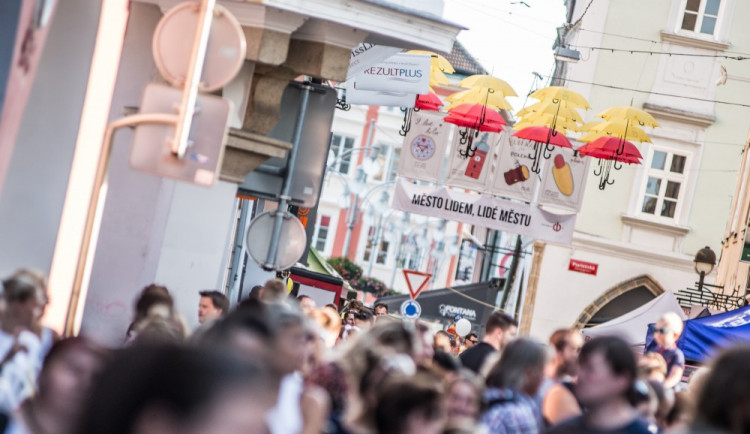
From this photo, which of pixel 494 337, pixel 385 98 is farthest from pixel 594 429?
pixel 385 98

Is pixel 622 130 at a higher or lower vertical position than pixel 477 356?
higher

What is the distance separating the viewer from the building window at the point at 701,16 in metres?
32.1

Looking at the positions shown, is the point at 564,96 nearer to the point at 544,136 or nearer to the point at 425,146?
the point at 544,136

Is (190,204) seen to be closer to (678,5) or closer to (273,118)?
(273,118)

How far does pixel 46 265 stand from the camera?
1043 cm

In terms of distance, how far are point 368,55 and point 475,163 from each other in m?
12.7

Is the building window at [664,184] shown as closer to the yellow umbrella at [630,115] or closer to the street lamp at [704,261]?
the street lamp at [704,261]

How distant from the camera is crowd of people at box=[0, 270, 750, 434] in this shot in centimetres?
228

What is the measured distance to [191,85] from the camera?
7.20 metres

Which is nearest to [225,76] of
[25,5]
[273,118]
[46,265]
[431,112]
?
[25,5]

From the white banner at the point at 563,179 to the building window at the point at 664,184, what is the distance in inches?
225

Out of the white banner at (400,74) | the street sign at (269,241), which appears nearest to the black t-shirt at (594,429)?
the street sign at (269,241)

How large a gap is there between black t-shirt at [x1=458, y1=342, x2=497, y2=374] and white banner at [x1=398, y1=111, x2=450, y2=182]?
15994 mm

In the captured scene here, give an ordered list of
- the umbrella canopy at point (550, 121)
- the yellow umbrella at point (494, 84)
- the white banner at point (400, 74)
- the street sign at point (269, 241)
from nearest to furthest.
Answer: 1. the street sign at point (269, 241)
2. the white banner at point (400, 74)
3. the yellow umbrella at point (494, 84)
4. the umbrella canopy at point (550, 121)
